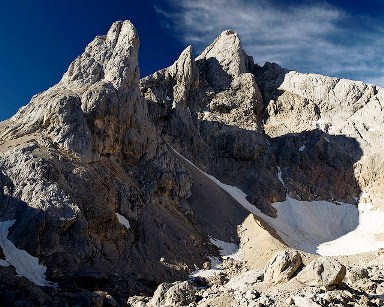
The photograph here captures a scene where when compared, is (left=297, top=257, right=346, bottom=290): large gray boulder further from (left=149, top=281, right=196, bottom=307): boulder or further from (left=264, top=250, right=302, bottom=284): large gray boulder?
(left=149, top=281, right=196, bottom=307): boulder

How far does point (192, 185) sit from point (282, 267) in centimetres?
3288

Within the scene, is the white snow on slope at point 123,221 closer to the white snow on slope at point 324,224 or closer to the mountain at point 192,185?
the mountain at point 192,185

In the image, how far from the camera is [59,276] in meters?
29.2

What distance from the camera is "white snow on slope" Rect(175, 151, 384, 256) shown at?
5847cm

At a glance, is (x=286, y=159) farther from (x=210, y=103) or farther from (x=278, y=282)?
(x=278, y=282)

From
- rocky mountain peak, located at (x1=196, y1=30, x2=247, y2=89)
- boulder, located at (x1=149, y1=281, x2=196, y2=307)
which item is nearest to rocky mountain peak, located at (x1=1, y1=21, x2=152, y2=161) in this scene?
boulder, located at (x1=149, y1=281, x2=196, y2=307)

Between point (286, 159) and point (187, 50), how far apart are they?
89.9 feet

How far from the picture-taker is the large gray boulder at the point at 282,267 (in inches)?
859

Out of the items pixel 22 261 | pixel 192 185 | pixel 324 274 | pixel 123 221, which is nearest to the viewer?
pixel 324 274

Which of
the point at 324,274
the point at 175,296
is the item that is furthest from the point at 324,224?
the point at 324,274

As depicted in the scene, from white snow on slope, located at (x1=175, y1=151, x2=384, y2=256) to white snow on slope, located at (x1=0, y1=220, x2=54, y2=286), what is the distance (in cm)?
3378

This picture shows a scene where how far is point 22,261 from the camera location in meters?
29.0

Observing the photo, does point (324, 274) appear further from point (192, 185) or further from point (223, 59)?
point (223, 59)

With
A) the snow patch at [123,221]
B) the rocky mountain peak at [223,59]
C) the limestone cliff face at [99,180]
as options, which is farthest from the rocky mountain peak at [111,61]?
the rocky mountain peak at [223,59]
